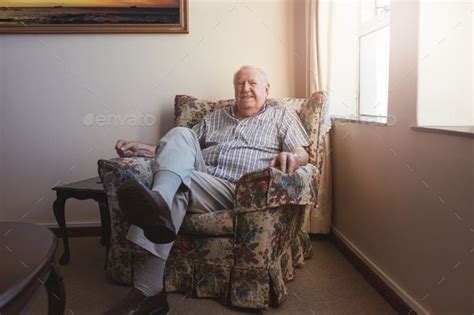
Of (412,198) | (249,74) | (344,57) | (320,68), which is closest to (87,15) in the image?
(249,74)

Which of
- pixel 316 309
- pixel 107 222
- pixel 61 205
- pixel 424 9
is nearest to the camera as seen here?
pixel 424 9

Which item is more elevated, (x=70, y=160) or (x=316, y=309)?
(x=70, y=160)

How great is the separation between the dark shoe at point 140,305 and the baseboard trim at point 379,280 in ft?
3.10

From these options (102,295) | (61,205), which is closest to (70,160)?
(61,205)

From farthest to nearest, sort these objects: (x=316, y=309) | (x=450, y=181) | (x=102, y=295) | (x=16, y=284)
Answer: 1. (x=102, y=295)
2. (x=316, y=309)
3. (x=450, y=181)
4. (x=16, y=284)

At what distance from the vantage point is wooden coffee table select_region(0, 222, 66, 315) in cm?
80

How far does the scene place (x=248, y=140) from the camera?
2029mm

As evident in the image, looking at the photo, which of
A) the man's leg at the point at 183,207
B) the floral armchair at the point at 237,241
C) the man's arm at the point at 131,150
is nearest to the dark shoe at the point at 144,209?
the man's leg at the point at 183,207

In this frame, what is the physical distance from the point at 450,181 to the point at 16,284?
1.24m

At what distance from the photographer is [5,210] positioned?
8.62ft

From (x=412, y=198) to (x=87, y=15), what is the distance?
2.21 metres

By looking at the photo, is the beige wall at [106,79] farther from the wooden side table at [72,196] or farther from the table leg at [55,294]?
the table leg at [55,294]

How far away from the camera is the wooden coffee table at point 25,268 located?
0.80 meters

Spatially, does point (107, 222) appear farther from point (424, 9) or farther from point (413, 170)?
point (424, 9)
